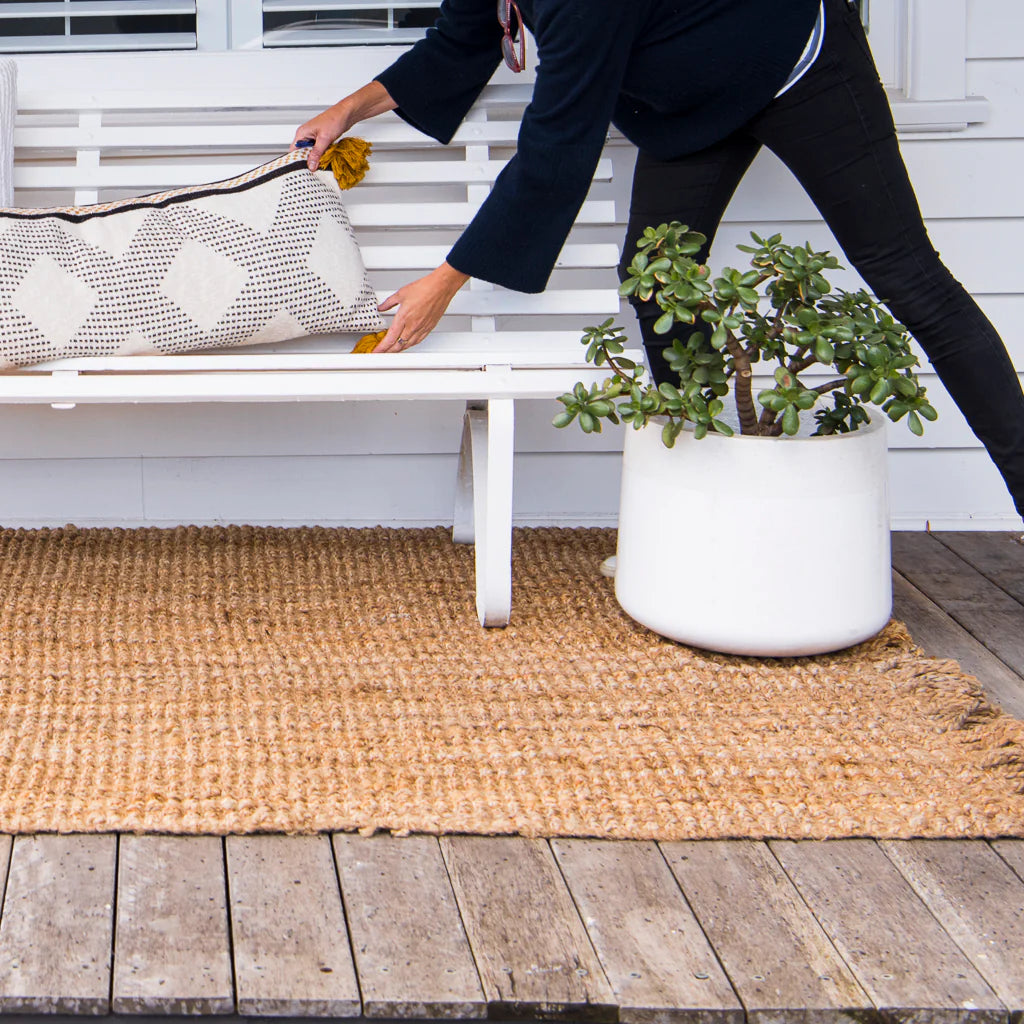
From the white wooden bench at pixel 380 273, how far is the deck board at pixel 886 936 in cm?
66

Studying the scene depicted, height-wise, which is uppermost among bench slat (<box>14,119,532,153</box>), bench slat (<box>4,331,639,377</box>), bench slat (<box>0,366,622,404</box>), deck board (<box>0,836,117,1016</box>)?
bench slat (<box>14,119,532,153</box>)

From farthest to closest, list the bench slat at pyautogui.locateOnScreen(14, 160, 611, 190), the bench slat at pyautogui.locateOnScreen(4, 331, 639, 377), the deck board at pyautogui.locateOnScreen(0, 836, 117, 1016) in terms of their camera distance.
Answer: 1. the bench slat at pyautogui.locateOnScreen(14, 160, 611, 190)
2. the bench slat at pyautogui.locateOnScreen(4, 331, 639, 377)
3. the deck board at pyautogui.locateOnScreen(0, 836, 117, 1016)

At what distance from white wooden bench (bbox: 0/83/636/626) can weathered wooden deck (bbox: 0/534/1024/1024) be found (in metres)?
0.63

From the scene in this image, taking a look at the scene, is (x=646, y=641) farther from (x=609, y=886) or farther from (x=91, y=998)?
(x=91, y=998)

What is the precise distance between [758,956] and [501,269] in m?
0.95

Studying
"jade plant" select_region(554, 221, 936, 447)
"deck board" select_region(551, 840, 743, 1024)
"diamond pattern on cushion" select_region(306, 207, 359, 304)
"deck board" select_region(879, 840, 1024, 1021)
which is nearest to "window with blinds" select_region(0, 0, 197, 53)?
"diamond pattern on cushion" select_region(306, 207, 359, 304)

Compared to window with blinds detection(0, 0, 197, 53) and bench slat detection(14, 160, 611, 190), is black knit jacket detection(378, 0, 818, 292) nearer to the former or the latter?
bench slat detection(14, 160, 611, 190)

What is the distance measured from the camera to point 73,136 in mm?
2156

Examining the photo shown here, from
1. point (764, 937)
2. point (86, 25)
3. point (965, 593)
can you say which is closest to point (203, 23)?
point (86, 25)

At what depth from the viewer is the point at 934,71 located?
2.25 meters

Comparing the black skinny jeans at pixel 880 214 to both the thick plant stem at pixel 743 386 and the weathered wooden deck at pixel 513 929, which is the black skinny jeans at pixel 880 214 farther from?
the weathered wooden deck at pixel 513 929

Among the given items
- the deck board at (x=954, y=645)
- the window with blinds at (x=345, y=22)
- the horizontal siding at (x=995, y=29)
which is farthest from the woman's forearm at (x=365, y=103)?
the deck board at (x=954, y=645)

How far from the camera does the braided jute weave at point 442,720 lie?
134 cm

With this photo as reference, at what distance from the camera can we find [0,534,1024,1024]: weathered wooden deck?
3.49 feet
